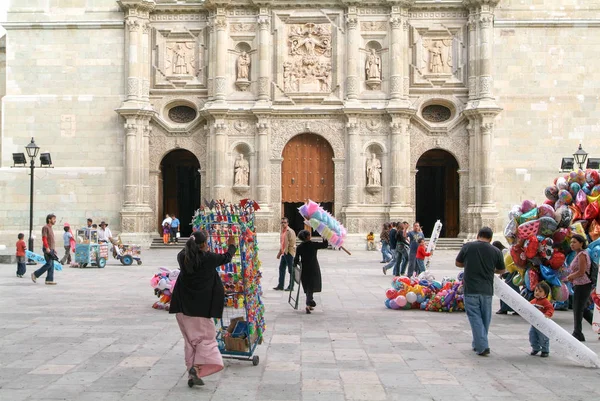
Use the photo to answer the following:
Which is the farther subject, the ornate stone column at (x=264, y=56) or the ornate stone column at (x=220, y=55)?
the ornate stone column at (x=264, y=56)

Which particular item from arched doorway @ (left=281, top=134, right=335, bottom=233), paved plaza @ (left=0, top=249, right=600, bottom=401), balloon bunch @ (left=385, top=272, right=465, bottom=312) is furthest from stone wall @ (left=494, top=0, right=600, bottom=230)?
paved plaza @ (left=0, top=249, right=600, bottom=401)

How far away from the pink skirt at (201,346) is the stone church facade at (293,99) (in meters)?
23.9

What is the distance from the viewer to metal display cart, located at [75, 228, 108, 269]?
2320 cm

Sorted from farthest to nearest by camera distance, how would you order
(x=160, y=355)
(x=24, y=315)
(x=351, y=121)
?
(x=351, y=121)
(x=24, y=315)
(x=160, y=355)

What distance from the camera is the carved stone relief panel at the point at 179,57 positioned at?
109 feet

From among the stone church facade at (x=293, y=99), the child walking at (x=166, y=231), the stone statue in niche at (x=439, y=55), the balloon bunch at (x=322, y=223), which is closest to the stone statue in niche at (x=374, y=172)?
the stone church facade at (x=293, y=99)

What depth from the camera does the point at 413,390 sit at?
7797mm

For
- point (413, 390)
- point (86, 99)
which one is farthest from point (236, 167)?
point (413, 390)

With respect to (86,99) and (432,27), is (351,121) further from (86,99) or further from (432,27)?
(86,99)

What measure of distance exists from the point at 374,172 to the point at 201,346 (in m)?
24.7

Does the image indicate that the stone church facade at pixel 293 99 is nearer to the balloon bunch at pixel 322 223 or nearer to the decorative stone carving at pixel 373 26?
the decorative stone carving at pixel 373 26

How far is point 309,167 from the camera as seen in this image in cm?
3306

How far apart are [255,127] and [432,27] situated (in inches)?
370

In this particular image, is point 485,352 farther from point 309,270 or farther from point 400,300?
point 309,270
